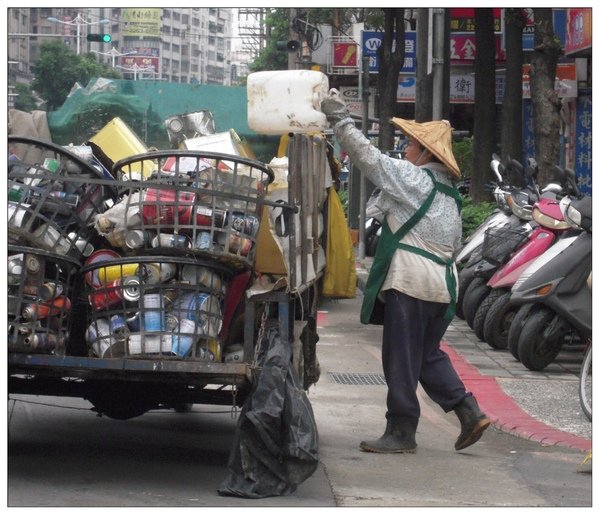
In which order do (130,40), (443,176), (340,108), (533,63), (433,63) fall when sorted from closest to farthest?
(340,108), (443,176), (533,63), (433,63), (130,40)

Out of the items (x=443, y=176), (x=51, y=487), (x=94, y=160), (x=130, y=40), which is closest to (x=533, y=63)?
(x=443, y=176)

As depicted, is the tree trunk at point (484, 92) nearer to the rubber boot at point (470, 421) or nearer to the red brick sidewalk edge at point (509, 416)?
the red brick sidewalk edge at point (509, 416)

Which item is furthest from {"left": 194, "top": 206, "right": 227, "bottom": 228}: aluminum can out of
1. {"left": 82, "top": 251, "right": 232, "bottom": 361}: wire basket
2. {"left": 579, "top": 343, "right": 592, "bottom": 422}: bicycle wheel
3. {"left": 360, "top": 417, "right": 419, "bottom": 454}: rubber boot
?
{"left": 579, "top": 343, "right": 592, "bottom": 422}: bicycle wheel

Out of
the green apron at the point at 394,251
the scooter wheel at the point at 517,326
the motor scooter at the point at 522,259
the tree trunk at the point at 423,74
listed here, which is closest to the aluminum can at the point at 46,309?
the green apron at the point at 394,251

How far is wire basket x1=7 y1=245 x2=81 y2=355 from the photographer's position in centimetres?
520

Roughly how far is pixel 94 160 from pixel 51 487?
168 centimetres

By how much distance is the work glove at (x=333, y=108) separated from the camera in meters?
5.98

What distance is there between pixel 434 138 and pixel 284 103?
123 centimetres

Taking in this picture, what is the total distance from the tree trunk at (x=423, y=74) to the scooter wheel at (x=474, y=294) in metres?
8.46

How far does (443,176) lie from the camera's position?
6742 mm

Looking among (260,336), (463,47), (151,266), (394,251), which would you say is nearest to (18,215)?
(151,266)

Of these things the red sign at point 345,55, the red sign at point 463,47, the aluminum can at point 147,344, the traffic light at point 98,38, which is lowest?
the aluminum can at point 147,344

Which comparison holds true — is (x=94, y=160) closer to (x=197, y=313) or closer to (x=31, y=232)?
(x=31, y=232)

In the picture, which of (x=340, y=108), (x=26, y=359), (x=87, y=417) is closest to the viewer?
(x=26, y=359)
